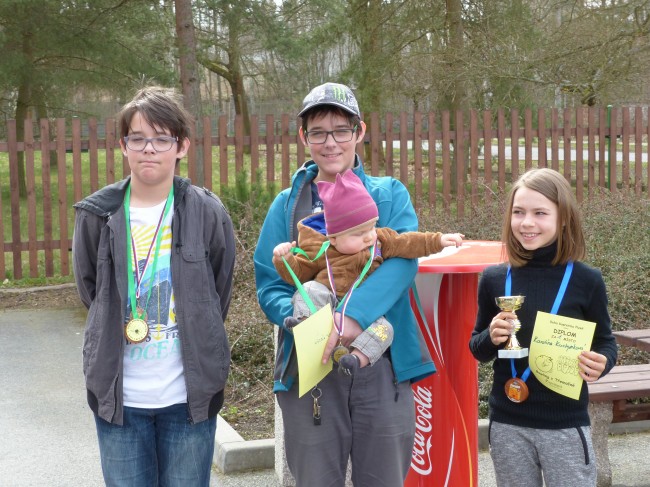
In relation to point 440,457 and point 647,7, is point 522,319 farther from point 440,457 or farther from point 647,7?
point 647,7

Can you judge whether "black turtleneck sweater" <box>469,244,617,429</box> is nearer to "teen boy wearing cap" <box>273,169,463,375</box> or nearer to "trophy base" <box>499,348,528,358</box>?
"trophy base" <box>499,348,528,358</box>

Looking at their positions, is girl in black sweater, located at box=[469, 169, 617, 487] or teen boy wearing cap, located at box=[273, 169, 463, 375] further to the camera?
girl in black sweater, located at box=[469, 169, 617, 487]

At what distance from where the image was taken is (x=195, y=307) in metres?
2.95

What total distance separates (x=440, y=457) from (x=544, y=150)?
394 inches

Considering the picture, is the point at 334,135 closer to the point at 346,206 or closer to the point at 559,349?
the point at 346,206

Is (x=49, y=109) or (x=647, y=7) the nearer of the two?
(x=647, y=7)

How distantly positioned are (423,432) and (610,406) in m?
1.25

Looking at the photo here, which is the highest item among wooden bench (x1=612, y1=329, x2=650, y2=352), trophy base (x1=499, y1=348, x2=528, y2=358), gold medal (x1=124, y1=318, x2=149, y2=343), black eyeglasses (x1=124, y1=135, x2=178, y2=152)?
black eyeglasses (x1=124, y1=135, x2=178, y2=152)

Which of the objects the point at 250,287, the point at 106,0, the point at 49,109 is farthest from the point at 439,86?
the point at 250,287

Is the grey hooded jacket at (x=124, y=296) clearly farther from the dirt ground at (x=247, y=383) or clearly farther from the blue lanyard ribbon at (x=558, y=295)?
the dirt ground at (x=247, y=383)

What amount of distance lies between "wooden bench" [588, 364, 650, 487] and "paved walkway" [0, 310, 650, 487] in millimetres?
201

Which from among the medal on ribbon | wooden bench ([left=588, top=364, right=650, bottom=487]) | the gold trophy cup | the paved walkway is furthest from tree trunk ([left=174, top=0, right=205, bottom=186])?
the gold trophy cup

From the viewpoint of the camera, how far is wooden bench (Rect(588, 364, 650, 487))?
4410 mm

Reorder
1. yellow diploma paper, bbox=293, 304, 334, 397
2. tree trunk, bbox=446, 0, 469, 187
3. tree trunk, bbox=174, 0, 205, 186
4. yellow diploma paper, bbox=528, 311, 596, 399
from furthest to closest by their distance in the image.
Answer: tree trunk, bbox=446, 0, 469, 187 → tree trunk, bbox=174, 0, 205, 186 → yellow diploma paper, bbox=528, 311, 596, 399 → yellow diploma paper, bbox=293, 304, 334, 397
